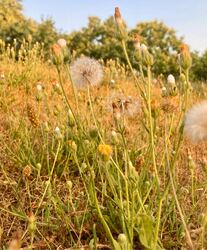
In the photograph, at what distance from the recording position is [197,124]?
4.34 ft

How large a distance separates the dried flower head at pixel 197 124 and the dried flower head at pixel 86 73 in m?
0.85

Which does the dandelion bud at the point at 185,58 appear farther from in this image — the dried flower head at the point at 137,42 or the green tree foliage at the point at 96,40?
the green tree foliage at the point at 96,40

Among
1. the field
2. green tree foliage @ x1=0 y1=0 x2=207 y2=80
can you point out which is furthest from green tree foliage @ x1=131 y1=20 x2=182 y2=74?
the field

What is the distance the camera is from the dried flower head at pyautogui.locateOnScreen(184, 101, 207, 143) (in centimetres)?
131

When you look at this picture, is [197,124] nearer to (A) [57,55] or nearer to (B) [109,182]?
(B) [109,182]

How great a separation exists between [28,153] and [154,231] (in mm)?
1160

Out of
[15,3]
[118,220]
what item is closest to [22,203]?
[118,220]

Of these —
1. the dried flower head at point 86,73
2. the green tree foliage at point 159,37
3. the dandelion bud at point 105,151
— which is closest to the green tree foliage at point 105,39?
the green tree foliage at point 159,37

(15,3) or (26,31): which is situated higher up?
(15,3)

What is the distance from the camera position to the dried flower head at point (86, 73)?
7.13ft

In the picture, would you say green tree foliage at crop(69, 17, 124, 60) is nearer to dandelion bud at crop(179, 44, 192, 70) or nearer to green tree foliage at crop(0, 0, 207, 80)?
green tree foliage at crop(0, 0, 207, 80)

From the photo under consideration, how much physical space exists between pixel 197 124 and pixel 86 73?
3.16 feet

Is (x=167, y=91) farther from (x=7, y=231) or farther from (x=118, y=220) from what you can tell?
(x=7, y=231)

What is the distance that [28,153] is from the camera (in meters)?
2.41
